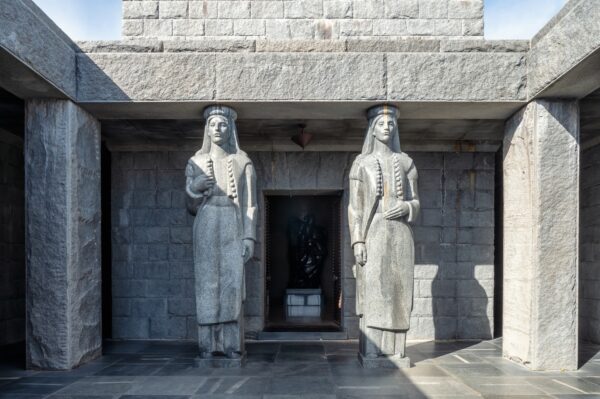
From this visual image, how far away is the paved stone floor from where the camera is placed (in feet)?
11.8

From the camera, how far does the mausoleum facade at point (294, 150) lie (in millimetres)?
4176

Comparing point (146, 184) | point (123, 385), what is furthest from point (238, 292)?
point (146, 184)

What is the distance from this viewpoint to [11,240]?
5.73 m

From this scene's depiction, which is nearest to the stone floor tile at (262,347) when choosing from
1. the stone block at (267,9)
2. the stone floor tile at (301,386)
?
the stone floor tile at (301,386)

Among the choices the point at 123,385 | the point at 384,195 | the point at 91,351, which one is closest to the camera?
the point at 123,385

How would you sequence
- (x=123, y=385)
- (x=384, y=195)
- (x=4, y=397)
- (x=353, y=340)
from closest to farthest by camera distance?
(x=4, y=397) → (x=123, y=385) → (x=384, y=195) → (x=353, y=340)

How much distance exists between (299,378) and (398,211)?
5.54 ft

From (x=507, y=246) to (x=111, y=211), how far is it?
4595mm

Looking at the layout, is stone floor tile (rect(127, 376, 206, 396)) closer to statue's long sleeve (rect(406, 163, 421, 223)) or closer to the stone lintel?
statue's long sleeve (rect(406, 163, 421, 223))

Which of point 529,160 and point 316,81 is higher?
point 316,81

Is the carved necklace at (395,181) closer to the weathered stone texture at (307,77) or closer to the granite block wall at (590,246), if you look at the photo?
the weathered stone texture at (307,77)

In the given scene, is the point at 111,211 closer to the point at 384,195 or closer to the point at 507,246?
the point at 384,195

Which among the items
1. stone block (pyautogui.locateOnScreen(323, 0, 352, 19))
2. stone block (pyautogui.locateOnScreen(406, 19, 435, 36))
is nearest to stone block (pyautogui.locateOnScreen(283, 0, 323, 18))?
stone block (pyautogui.locateOnScreen(323, 0, 352, 19))

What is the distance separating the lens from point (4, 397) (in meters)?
3.51
